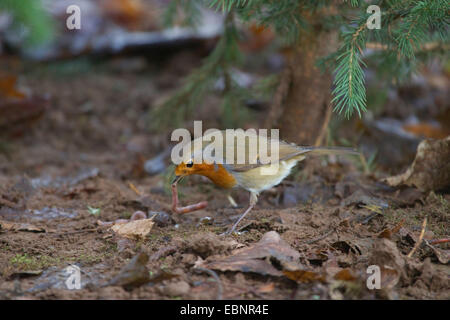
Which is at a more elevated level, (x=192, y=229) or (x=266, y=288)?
(x=192, y=229)

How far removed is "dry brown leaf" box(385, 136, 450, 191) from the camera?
11.0 feet

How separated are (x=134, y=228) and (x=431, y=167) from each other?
2.16m

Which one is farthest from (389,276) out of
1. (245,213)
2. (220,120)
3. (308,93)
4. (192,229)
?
(220,120)

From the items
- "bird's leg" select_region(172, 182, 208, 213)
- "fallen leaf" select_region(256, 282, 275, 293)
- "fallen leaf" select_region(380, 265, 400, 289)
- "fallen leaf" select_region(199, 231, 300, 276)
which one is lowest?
"fallen leaf" select_region(256, 282, 275, 293)

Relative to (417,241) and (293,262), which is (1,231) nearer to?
(293,262)

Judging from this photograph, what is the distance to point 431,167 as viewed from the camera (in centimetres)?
339

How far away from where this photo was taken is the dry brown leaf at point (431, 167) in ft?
11.0

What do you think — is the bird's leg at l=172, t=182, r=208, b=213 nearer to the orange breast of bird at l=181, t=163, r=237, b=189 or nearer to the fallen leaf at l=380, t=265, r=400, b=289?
the orange breast of bird at l=181, t=163, r=237, b=189

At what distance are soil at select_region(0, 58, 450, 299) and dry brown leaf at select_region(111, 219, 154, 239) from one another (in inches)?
2.2

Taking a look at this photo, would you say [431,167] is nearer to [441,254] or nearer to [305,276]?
[441,254]

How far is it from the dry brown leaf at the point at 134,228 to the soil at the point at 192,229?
2.2 inches

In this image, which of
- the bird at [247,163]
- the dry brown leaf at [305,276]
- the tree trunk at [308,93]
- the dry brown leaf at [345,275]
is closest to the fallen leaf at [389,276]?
the dry brown leaf at [345,275]

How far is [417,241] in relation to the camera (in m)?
2.59

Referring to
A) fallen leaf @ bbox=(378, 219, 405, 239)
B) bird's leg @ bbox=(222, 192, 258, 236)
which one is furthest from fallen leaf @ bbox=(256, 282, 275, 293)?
fallen leaf @ bbox=(378, 219, 405, 239)
